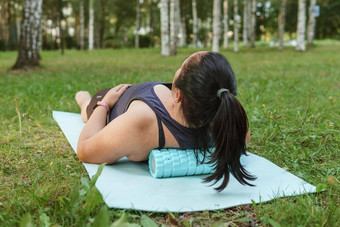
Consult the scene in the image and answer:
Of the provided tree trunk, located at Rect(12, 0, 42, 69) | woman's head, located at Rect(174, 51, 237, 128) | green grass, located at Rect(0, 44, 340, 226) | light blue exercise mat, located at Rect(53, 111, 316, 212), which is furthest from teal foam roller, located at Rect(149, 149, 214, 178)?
tree trunk, located at Rect(12, 0, 42, 69)

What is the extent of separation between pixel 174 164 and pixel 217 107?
574 millimetres

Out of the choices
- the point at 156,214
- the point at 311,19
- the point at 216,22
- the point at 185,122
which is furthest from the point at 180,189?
the point at 311,19

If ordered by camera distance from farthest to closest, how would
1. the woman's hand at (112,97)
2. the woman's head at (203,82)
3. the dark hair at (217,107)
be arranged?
the woman's hand at (112,97) → the woman's head at (203,82) → the dark hair at (217,107)

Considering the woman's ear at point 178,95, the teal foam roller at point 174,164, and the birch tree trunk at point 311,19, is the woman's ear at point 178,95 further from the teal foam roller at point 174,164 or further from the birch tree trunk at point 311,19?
the birch tree trunk at point 311,19

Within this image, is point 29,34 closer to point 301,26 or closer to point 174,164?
point 174,164

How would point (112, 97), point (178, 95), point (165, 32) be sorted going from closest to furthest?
point (178, 95) → point (112, 97) → point (165, 32)

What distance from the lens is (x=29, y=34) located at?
8695 mm

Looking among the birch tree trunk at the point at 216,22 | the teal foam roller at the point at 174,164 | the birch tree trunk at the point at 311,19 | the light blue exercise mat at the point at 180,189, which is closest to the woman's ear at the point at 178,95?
the teal foam roller at the point at 174,164

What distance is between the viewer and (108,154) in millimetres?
2490

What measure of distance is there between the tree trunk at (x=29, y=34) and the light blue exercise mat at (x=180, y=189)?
704 centimetres

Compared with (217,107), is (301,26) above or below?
above

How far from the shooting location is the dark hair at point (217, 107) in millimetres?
2025

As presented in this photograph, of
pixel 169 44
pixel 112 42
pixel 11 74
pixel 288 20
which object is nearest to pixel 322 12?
pixel 288 20

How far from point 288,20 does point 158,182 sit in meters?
40.2
